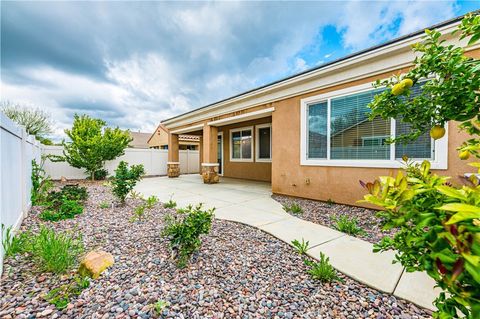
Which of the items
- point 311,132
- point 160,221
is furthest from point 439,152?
point 160,221

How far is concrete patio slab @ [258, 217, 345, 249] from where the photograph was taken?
10.8 feet

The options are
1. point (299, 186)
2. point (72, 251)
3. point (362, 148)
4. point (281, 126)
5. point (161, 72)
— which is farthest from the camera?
point (161, 72)

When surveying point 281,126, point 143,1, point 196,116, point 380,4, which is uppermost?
point 143,1

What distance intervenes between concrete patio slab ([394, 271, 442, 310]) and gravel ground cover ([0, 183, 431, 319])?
0.10m

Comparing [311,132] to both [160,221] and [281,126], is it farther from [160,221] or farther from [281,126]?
[160,221]

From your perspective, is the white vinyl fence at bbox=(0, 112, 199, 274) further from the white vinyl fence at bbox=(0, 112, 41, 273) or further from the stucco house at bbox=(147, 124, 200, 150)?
the stucco house at bbox=(147, 124, 200, 150)

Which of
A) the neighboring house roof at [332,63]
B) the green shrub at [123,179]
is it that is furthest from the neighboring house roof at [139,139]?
the green shrub at [123,179]

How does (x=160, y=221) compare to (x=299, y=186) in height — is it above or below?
below

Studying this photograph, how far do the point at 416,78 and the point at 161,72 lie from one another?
34.7 ft

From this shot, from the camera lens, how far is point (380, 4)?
527 cm

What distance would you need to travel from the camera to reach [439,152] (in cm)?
395

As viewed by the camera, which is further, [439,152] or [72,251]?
[439,152]

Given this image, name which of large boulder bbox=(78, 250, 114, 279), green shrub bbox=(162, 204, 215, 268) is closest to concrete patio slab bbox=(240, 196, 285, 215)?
green shrub bbox=(162, 204, 215, 268)

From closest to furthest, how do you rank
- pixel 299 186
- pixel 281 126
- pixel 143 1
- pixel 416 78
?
pixel 416 78 < pixel 143 1 < pixel 299 186 < pixel 281 126
